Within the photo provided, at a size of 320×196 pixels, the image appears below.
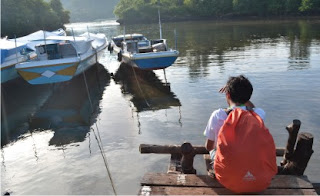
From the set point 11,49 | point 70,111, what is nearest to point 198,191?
point 70,111

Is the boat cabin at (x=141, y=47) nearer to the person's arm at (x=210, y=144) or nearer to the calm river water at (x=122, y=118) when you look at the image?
the calm river water at (x=122, y=118)

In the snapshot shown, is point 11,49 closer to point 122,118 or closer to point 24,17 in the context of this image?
→ point 122,118

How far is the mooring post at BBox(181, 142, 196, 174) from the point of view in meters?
4.73

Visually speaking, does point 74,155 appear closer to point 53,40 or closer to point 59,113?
point 59,113

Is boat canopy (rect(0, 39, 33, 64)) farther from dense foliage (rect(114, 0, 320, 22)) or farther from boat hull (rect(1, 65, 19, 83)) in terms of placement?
dense foliage (rect(114, 0, 320, 22))

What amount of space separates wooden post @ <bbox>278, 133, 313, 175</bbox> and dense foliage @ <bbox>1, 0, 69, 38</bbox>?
50.5m

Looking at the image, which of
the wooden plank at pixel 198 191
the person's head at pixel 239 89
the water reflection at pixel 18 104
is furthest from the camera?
the water reflection at pixel 18 104

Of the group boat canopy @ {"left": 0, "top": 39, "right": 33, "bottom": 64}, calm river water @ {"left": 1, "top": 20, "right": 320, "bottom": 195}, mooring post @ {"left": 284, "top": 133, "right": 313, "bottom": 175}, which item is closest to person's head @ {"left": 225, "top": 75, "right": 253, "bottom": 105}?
mooring post @ {"left": 284, "top": 133, "right": 313, "bottom": 175}

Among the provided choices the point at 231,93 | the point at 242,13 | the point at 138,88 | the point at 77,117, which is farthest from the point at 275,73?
the point at 242,13

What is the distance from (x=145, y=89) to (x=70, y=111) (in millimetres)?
3763

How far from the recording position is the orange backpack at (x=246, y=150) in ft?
10.6

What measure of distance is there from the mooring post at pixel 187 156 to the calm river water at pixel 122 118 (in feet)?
5.51

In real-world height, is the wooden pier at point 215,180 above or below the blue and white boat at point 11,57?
below

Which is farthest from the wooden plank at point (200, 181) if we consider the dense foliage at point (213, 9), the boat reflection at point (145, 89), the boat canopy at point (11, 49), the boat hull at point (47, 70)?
the dense foliage at point (213, 9)
